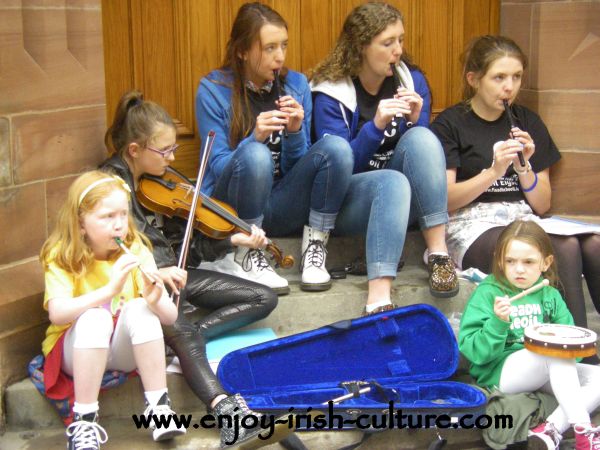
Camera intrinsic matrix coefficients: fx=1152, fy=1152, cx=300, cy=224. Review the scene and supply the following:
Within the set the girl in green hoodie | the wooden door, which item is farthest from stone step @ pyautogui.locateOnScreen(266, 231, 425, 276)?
the girl in green hoodie

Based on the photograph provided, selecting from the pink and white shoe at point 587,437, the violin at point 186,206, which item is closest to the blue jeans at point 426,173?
the violin at point 186,206

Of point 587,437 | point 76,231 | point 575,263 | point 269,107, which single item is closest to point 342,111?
point 269,107

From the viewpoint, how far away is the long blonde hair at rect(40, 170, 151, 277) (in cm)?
331

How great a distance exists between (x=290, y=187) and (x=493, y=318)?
3.10 feet

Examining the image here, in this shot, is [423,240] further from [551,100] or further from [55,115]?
[55,115]

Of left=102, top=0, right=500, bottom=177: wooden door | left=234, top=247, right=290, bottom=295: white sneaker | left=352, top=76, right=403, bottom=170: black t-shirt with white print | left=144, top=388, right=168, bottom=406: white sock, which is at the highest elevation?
left=102, top=0, right=500, bottom=177: wooden door

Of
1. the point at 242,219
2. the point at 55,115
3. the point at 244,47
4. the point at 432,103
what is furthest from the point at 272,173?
the point at 432,103

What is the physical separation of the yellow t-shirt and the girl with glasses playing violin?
156mm

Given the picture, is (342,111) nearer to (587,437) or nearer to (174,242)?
(174,242)

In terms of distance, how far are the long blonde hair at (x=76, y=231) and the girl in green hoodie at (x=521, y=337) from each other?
116 cm

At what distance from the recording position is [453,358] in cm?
365

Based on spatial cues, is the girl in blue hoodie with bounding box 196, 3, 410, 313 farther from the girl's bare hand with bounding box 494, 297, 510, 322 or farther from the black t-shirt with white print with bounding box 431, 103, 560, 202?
the girl's bare hand with bounding box 494, 297, 510, 322

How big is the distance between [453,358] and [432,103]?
1.34 meters

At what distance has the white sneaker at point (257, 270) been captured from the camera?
3957 millimetres
